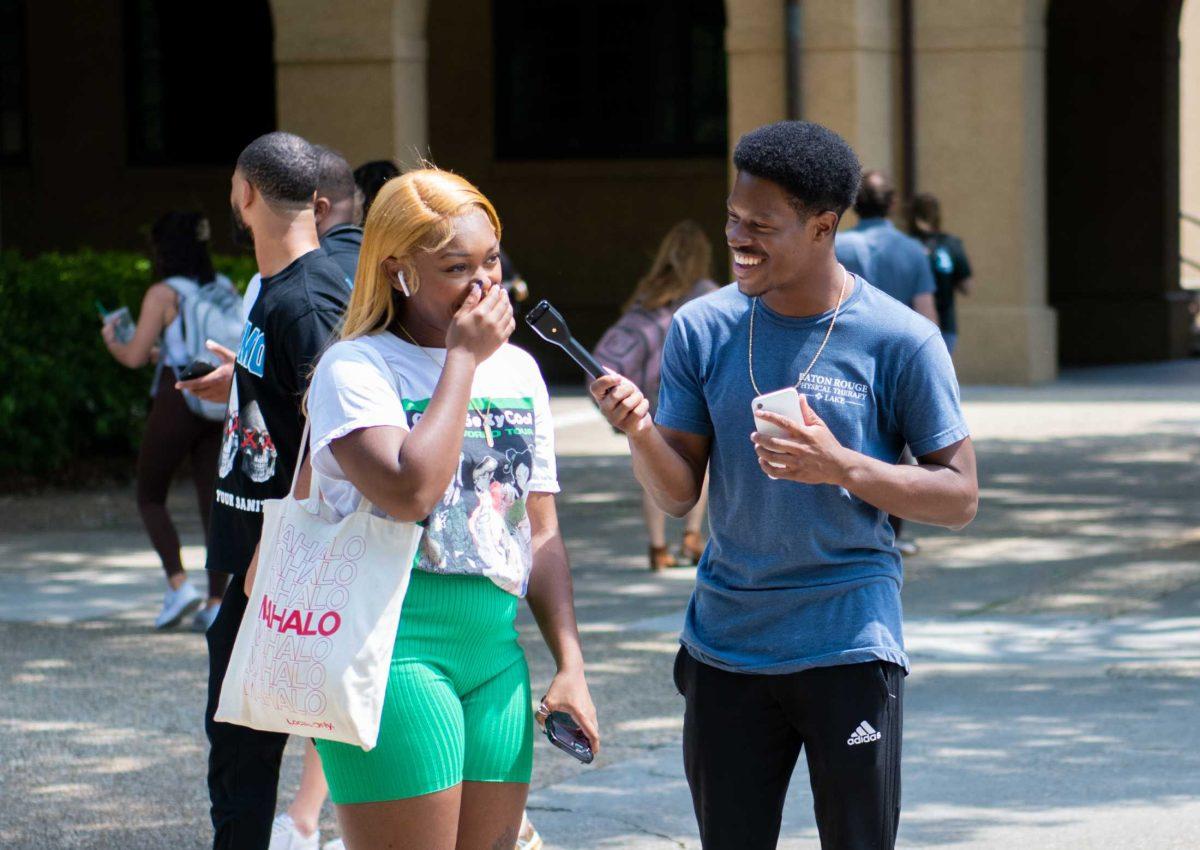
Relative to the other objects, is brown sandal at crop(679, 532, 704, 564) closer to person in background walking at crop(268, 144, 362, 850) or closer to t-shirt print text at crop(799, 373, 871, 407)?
person in background walking at crop(268, 144, 362, 850)

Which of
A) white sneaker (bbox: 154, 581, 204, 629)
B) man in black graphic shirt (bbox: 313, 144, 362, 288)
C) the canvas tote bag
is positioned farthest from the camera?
white sneaker (bbox: 154, 581, 204, 629)

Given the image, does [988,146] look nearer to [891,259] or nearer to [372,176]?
[891,259]

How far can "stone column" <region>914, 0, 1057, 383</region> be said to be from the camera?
17.5 m

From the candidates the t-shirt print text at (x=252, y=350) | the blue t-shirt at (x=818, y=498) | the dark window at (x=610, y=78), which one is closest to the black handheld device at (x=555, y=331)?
the blue t-shirt at (x=818, y=498)

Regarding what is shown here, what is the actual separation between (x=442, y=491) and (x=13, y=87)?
68.5ft

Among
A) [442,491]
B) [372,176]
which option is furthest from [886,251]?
[442,491]

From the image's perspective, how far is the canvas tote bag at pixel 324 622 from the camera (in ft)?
10.8

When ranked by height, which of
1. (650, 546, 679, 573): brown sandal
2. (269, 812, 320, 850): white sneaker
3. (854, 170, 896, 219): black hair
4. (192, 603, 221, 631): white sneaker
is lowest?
(650, 546, 679, 573): brown sandal

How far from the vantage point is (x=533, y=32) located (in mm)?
21266

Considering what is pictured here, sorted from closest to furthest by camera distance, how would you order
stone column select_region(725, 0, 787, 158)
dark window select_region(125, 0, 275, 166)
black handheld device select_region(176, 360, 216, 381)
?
black handheld device select_region(176, 360, 216, 381), stone column select_region(725, 0, 787, 158), dark window select_region(125, 0, 275, 166)

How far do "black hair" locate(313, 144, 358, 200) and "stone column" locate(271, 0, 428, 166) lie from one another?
12.6 meters

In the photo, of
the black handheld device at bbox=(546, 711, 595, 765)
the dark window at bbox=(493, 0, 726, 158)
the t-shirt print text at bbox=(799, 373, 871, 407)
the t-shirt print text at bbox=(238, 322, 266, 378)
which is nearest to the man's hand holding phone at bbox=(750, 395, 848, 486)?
the t-shirt print text at bbox=(799, 373, 871, 407)

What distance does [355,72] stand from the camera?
17.8 m

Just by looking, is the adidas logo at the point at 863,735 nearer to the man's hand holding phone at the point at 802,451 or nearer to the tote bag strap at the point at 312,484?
the man's hand holding phone at the point at 802,451
